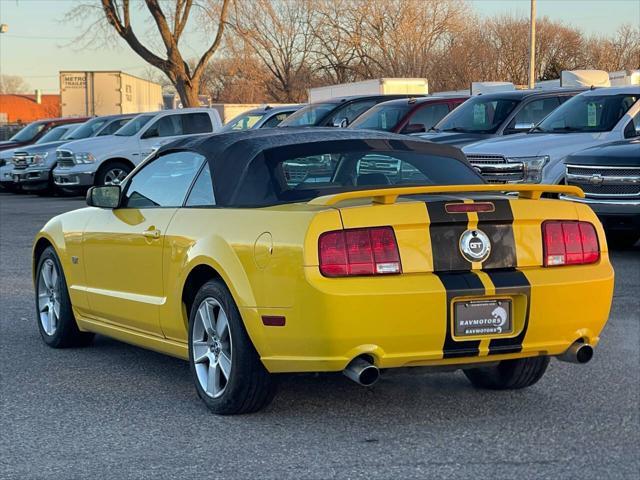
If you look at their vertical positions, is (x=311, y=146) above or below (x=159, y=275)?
above

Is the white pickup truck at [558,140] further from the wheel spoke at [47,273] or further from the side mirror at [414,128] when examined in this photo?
the wheel spoke at [47,273]

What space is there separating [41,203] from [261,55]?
42.0 metres

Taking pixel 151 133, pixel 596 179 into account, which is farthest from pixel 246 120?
pixel 596 179

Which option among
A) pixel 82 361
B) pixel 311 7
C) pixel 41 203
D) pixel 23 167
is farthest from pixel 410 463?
pixel 311 7

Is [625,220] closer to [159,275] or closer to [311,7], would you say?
[159,275]

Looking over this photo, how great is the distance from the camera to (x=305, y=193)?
20.7ft

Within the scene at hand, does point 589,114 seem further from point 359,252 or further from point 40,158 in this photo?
point 40,158

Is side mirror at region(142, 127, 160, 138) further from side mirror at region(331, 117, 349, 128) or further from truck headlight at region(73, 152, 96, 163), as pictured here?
side mirror at region(331, 117, 349, 128)

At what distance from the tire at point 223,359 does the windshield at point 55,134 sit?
25.1 metres

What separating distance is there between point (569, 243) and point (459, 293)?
0.75 meters

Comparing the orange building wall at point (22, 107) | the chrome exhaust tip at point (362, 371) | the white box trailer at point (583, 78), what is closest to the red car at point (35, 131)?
the white box trailer at point (583, 78)

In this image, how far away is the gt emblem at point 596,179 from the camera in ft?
42.9

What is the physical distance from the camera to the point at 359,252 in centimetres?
551

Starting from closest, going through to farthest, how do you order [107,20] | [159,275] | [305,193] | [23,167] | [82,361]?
[305,193] → [159,275] → [82,361] → [23,167] → [107,20]
